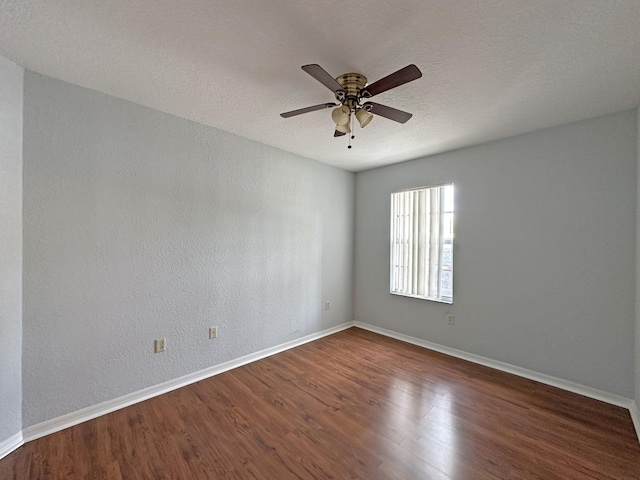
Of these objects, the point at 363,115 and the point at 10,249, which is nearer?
the point at 10,249

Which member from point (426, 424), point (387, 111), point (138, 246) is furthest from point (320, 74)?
point (426, 424)

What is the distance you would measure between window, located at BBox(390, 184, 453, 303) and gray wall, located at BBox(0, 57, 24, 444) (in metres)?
3.73

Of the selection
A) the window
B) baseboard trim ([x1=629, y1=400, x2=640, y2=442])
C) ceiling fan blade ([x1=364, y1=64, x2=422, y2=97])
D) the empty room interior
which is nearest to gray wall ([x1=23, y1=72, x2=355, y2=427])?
the empty room interior

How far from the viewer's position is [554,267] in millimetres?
2576

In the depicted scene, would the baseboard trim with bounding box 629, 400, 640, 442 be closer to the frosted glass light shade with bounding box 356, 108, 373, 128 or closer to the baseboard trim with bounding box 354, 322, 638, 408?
the baseboard trim with bounding box 354, 322, 638, 408

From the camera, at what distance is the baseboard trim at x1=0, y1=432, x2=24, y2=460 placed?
1652mm

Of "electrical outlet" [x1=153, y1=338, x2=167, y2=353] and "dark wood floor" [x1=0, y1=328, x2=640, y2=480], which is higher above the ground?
"electrical outlet" [x1=153, y1=338, x2=167, y2=353]

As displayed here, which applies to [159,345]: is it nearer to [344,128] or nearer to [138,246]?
[138,246]

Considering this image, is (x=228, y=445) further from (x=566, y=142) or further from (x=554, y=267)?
(x=566, y=142)

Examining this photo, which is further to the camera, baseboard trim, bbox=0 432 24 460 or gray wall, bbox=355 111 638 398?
gray wall, bbox=355 111 638 398

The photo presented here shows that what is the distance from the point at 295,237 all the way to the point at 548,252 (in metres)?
2.72

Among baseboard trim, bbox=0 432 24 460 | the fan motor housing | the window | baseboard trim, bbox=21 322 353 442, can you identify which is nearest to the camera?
baseboard trim, bbox=0 432 24 460

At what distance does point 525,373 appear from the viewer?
2719mm

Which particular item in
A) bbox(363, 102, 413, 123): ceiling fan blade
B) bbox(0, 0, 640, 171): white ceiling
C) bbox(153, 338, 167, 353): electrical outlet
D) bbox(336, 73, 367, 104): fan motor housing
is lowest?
bbox(153, 338, 167, 353): electrical outlet
